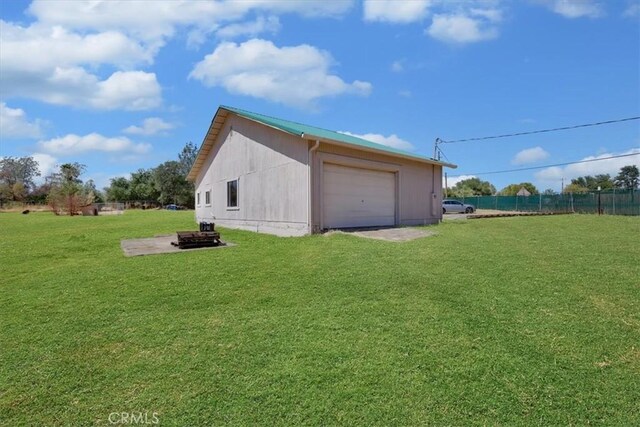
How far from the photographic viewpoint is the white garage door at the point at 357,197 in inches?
412

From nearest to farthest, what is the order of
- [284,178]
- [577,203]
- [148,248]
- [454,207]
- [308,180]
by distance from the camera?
[148,248], [308,180], [284,178], [577,203], [454,207]

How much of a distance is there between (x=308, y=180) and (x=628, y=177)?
96.1m

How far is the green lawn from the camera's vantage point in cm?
245

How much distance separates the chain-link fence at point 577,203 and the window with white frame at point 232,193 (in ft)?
82.1

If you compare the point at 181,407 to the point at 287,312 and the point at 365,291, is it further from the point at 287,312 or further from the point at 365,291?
the point at 365,291

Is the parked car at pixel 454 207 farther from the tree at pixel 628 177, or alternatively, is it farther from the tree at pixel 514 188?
the tree at pixel 628 177

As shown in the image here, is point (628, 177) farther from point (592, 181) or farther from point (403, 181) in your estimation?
point (403, 181)

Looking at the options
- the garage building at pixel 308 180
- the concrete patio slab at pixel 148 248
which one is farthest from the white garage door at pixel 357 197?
the concrete patio slab at pixel 148 248

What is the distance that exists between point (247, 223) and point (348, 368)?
10863 millimetres

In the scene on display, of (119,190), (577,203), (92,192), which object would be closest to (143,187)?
(119,190)

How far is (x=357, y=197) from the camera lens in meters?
11.3

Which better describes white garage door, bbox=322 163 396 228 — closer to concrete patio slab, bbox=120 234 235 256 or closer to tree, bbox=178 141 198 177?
concrete patio slab, bbox=120 234 235 256

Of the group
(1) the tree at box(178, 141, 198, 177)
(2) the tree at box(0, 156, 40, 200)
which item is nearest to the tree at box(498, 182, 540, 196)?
(1) the tree at box(178, 141, 198, 177)

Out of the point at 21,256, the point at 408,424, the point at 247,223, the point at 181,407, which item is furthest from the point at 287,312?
the point at 247,223
